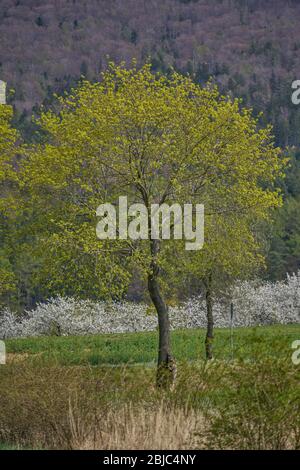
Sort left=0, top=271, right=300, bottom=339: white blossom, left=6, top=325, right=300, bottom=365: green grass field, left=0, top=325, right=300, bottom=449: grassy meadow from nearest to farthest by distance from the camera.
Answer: left=0, top=325, right=300, bottom=449: grassy meadow < left=6, top=325, right=300, bottom=365: green grass field < left=0, top=271, right=300, bottom=339: white blossom

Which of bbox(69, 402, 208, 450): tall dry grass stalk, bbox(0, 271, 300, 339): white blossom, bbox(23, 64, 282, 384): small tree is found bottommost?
bbox(0, 271, 300, 339): white blossom

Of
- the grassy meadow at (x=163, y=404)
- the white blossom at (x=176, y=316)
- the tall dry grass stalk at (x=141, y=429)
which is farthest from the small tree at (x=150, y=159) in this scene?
the white blossom at (x=176, y=316)

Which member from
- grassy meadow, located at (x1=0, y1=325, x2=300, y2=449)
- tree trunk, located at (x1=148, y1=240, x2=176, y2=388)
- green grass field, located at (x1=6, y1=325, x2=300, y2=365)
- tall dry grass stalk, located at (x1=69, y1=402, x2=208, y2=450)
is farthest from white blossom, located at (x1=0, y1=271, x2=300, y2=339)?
tall dry grass stalk, located at (x1=69, y1=402, x2=208, y2=450)

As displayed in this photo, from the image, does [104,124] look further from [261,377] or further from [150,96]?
[261,377]

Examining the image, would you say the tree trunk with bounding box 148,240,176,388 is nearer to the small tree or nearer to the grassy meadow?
the small tree

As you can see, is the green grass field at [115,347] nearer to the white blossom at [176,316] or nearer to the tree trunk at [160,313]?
the tree trunk at [160,313]

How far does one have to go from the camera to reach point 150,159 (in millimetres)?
21828

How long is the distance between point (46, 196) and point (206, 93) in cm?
482

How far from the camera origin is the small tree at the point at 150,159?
840 inches

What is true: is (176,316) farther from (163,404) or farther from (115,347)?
(163,404)

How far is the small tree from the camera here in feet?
70.0

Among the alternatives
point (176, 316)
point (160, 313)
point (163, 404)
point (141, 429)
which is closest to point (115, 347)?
point (160, 313)

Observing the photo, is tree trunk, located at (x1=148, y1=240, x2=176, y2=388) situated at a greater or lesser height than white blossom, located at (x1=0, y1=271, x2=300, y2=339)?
greater

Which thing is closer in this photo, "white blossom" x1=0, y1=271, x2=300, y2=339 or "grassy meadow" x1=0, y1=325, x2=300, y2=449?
"grassy meadow" x1=0, y1=325, x2=300, y2=449
